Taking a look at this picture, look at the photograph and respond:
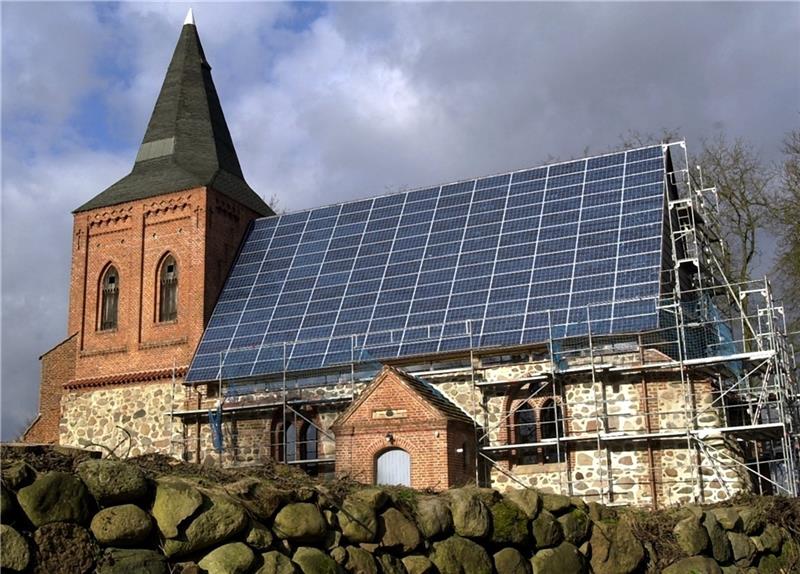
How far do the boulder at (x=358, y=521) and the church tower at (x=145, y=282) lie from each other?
18261 millimetres

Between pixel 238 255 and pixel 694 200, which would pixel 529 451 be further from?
pixel 238 255

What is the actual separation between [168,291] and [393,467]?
38.5 feet

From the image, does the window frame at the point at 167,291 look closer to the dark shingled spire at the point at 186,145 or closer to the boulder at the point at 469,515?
the dark shingled spire at the point at 186,145

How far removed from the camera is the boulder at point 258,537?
8305 millimetres

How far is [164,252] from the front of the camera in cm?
2952

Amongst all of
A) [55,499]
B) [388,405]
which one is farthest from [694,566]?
[388,405]

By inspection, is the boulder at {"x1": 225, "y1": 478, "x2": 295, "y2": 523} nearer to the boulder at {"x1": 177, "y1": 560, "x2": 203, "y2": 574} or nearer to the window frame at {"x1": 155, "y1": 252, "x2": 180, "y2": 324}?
the boulder at {"x1": 177, "y1": 560, "x2": 203, "y2": 574}

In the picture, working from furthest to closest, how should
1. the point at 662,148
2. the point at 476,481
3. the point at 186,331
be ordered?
the point at 186,331, the point at 662,148, the point at 476,481

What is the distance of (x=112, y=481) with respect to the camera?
7.63 meters

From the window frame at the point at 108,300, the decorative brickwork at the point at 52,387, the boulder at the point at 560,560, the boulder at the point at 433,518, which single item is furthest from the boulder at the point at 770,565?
the decorative brickwork at the point at 52,387

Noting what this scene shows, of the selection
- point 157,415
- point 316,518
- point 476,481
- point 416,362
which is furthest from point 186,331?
point 316,518

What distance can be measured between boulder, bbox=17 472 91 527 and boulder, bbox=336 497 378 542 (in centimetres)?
277

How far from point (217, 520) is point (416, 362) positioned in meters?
15.0

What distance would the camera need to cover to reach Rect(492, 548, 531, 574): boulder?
1053cm
